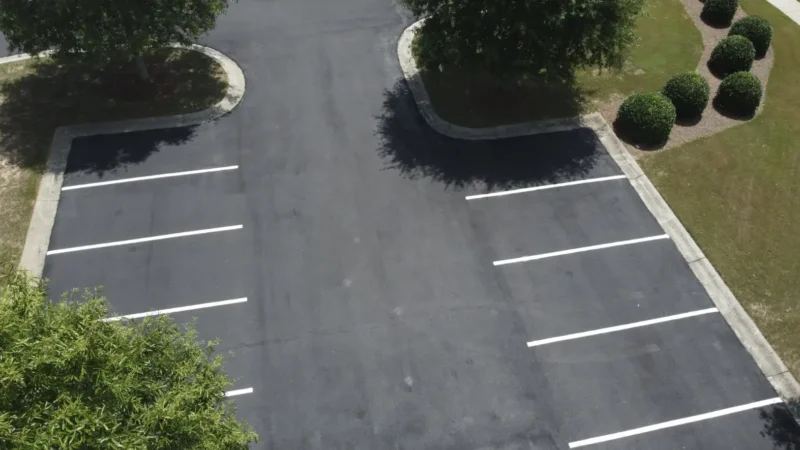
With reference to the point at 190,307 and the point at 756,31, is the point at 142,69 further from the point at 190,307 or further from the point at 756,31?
the point at 756,31

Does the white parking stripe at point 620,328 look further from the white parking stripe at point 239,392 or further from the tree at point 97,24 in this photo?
the tree at point 97,24

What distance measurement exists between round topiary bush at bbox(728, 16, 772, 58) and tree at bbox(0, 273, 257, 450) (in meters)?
22.0

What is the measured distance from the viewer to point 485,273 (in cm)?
1587

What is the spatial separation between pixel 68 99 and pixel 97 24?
3623 mm

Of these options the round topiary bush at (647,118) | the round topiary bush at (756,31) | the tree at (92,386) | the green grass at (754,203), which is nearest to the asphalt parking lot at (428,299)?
the green grass at (754,203)

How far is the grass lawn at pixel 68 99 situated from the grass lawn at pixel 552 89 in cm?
751

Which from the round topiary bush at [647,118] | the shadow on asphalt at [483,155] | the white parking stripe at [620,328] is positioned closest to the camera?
the white parking stripe at [620,328]

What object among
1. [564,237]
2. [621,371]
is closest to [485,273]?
[564,237]

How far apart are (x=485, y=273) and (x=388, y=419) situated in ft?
15.0

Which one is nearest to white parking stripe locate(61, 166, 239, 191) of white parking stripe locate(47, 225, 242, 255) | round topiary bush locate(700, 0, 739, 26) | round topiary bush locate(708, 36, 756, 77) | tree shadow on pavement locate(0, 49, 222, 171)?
tree shadow on pavement locate(0, 49, 222, 171)

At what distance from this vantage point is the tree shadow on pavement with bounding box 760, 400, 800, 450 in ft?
43.3

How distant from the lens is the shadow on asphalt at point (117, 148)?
17.9 meters

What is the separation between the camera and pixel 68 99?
777 inches

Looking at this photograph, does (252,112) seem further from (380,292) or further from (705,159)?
(705,159)
